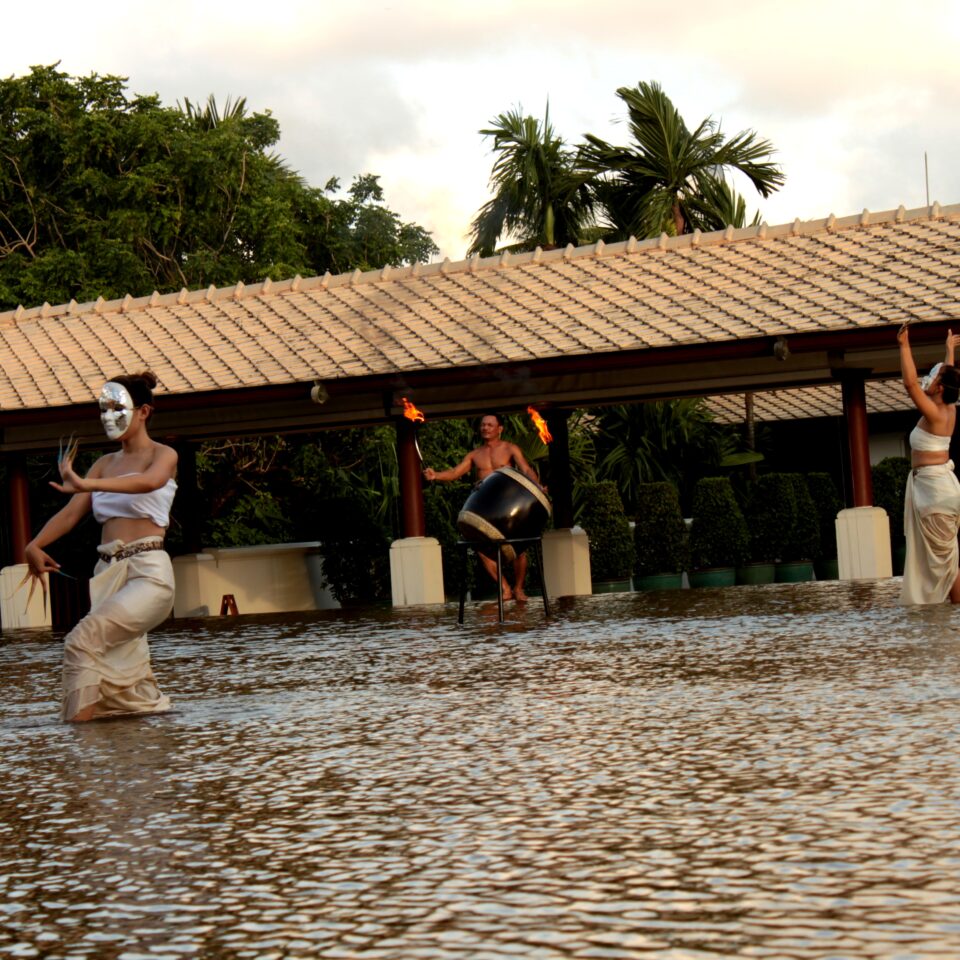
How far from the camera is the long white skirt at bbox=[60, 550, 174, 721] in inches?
298

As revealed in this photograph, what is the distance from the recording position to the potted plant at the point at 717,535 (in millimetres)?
23000

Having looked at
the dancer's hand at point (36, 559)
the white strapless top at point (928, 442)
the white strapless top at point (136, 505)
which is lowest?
the dancer's hand at point (36, 559)

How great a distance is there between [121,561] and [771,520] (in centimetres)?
1677

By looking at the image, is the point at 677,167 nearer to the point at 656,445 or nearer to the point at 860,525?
the point at 656,445

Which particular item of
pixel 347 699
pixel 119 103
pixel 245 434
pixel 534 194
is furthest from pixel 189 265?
pixel 347 699

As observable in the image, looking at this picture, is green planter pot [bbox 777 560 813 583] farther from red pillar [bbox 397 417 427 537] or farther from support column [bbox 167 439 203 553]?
support column [bbox 167 439 203 553]

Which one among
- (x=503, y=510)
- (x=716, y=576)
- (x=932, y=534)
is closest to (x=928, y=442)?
(x=932, y=534)

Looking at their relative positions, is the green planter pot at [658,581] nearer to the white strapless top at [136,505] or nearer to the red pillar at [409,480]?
the red pillar at [409,480]

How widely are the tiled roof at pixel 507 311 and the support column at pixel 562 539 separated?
5.83 feet

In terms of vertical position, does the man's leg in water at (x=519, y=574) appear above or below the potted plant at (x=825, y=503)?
below

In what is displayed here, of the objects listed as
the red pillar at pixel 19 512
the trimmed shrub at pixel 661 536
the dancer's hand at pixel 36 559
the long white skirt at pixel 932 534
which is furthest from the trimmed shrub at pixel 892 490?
the dancer's hand at pixel 36 559

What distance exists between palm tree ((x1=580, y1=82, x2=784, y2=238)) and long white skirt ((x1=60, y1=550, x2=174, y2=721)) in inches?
936

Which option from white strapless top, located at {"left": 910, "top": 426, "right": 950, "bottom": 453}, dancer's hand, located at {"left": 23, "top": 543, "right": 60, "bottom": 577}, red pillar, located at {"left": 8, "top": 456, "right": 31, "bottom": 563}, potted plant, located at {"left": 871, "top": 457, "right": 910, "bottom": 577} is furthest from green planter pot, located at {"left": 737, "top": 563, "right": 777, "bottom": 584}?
dancer's hand, located at {"left": 23, "top": 543, "right": 60, "bottom": 577}

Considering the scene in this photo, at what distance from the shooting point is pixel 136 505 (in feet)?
25.9
